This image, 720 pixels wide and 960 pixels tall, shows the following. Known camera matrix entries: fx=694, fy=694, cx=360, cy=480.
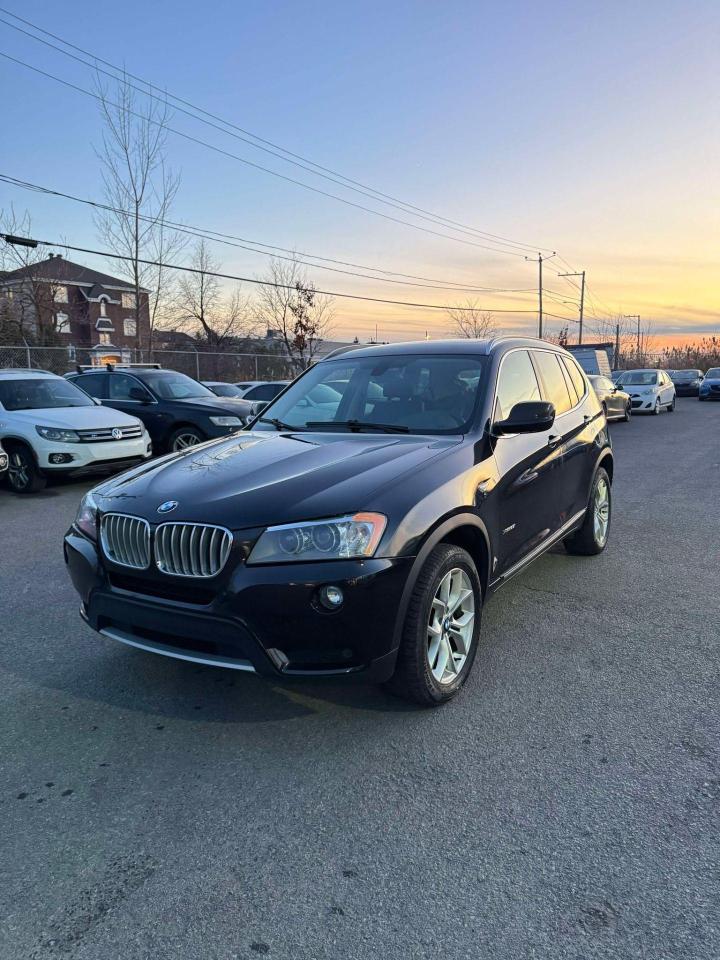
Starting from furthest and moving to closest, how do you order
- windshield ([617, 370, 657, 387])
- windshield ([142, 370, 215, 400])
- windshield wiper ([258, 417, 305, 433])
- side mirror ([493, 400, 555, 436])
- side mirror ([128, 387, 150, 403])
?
1. windshield ([617, 370, 657, 387])
2. windshield ([142, 370, 215, 400])
3. side mirror ([128, 387, 150, 403])
4. windshield wiper ([258, 417, 305, 433])
5. side mirror ([493, 400, 555, 436])

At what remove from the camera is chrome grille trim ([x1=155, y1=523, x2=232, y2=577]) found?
9.66 ft

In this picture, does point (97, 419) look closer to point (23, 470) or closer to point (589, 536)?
point (23, 470)

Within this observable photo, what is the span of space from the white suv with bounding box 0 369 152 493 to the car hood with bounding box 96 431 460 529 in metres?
5.88

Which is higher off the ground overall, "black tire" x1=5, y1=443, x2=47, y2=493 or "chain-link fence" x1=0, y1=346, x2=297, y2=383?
"chain-link fence" x1=0, y1=346, x2=297, y2=383

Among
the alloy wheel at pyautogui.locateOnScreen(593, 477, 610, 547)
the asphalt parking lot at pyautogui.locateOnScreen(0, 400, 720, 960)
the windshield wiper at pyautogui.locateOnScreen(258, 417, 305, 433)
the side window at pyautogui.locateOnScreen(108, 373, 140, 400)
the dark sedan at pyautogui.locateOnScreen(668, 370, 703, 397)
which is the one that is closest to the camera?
the asphalt parking lot at pyautogui.locateOnScreen(0, 400, 720, 960)

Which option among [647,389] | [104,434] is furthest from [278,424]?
[647,389]

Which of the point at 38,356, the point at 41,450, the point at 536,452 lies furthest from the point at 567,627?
the point at 38,356

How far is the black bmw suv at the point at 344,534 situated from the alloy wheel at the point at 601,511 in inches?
55.9

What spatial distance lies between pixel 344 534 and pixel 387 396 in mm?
1742

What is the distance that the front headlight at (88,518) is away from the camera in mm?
3482

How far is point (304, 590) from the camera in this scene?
2.82 m

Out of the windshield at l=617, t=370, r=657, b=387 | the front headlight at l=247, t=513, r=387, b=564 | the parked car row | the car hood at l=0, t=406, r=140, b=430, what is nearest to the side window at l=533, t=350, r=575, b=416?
the front headlight at l=247, t=513, r=387, b=564

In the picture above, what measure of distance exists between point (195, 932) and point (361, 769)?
96 cm

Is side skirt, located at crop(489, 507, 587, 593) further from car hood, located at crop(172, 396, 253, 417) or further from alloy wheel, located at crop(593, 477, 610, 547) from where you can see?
car hood, located at crop(172, 396, 253, 417)
